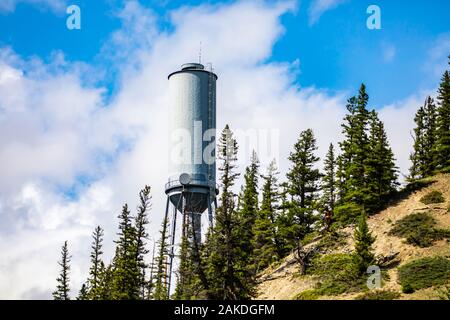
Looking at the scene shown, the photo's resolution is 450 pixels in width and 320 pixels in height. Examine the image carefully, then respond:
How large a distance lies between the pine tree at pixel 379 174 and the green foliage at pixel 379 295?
581 inches

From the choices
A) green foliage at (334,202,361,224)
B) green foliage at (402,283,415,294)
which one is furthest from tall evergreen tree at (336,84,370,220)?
green foliage at (402,283,415,294)

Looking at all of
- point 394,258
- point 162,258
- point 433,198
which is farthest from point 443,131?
point 162,258

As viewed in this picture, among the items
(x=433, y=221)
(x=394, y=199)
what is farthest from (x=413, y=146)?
(x=433, y=221)

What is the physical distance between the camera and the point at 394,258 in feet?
173

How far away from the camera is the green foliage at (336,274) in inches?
1971

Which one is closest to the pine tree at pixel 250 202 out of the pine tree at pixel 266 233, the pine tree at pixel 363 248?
the pine tree at pixel 266 233

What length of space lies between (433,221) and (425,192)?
20.6 feet

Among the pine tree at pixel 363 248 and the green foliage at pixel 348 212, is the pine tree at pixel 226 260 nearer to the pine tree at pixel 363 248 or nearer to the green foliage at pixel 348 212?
the pine tree at pixel 363 248

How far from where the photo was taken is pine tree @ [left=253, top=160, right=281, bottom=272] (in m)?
66.4

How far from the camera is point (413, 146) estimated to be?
3162 inches

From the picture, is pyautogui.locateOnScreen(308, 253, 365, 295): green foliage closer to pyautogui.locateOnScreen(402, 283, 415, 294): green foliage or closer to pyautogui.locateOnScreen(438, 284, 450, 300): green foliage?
pyautogui.locateOnScreen(402, 283, 415, 294): green foliage

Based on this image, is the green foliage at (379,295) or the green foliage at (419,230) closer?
the green foliage at (379,295)

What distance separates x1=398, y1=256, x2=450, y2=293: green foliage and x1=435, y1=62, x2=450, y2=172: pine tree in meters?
18.6

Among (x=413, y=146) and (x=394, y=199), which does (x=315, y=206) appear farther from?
(x=413, y=146)
